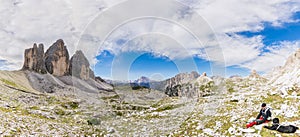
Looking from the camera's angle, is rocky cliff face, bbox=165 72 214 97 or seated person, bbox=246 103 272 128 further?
rocky cliff face, bbox=165 72 214 97

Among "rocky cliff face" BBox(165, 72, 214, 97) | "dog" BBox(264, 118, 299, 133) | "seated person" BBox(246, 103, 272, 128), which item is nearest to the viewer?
"dog" BBox(264, 118, 299, 133)

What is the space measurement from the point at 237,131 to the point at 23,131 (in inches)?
879

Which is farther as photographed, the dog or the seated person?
the seated person

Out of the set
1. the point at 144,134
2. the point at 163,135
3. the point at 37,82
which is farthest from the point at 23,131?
the point at 37,82

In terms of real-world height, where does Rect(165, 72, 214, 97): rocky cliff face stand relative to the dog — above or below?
above

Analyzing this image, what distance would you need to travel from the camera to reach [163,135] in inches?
1123

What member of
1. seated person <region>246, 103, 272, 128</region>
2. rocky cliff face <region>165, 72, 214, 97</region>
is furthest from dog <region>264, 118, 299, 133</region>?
rocky cliff face <region>165, 72, 214, 97</region>

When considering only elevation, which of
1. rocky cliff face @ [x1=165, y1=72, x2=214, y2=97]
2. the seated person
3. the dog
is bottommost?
the dog

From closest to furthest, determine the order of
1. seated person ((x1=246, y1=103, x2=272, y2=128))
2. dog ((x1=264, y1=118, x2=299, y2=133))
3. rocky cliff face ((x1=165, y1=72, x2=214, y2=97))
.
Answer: dog ((x1=264, y1=118, x2=299, y2=133)) < seated person ((x1=246, y1=103, x2=272, y2=128)) < rocky cliff face ((x1=165, y1=72, x2=214, y2=97))

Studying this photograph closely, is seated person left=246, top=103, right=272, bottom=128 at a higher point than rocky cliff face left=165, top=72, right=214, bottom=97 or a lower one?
lower

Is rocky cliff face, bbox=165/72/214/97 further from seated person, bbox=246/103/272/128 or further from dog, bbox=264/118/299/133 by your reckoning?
dog, bbox=264/118/299/133

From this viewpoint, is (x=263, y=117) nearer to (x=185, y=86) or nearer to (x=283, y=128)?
(x=283, y=128)

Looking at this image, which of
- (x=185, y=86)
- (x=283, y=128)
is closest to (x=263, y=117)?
(x=283, y=128)

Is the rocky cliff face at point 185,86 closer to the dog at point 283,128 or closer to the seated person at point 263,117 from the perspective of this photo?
the seated person at point 263,117
